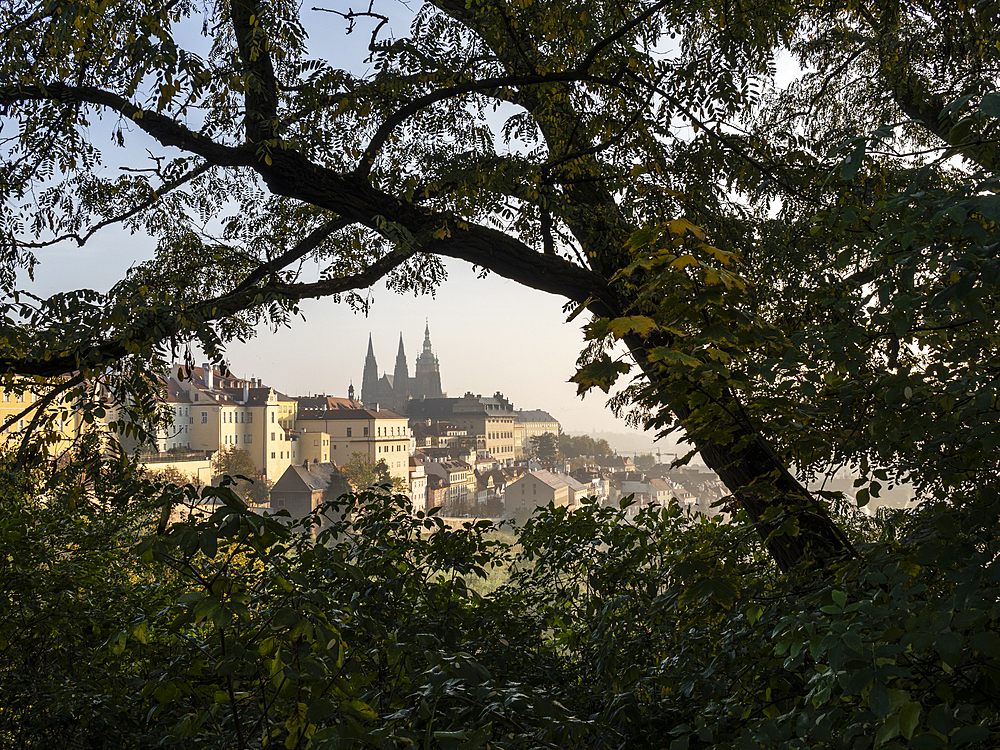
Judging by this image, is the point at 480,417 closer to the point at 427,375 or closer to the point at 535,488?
the point at 427,375

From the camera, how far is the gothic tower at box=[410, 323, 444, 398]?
56125 mm

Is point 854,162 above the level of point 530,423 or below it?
below

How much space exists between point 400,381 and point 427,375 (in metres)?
2.90

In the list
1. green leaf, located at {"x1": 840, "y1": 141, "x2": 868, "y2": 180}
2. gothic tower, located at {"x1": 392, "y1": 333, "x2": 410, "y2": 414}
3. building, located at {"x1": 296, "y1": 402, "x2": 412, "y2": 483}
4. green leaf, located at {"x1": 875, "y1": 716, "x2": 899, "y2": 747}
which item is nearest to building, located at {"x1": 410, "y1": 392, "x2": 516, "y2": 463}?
building, located at {"x1": 296, "y1": 402, "x2": 412, "y2": 483}

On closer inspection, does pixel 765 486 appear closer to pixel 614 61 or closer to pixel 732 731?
pixel 732 731

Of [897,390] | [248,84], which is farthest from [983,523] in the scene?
[248,84]

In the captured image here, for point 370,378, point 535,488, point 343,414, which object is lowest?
point 535,488

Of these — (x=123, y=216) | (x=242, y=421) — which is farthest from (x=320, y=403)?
(x=123, y=216)

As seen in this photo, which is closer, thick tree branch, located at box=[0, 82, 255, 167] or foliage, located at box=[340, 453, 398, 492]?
thick tree branch, located at box=[0, 82, 255, 167]

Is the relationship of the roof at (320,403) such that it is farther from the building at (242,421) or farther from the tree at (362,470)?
the tree at (362,470)

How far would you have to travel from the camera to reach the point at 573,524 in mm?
2990

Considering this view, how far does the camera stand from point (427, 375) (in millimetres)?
58500

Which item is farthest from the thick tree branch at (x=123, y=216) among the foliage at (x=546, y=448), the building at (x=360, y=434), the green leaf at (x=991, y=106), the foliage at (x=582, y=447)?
the foliage at (x=582, y=447)

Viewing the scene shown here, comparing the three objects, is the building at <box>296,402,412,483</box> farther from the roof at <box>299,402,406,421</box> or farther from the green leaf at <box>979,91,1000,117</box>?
the green leaf at <box>979,91,1000,117</box>
